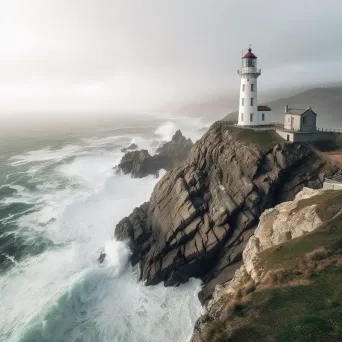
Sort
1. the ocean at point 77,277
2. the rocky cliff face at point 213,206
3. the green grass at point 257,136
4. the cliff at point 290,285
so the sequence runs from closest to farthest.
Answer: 1. the cliff at point 290,285
2. the ocean at point 77,277
3. the rocky cliff face at point 213,206
4. the green grass at point 257,136

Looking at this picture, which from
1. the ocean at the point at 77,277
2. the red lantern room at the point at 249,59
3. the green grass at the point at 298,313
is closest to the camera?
the green grass at the point at 298,313

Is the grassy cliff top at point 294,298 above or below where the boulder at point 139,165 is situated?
above

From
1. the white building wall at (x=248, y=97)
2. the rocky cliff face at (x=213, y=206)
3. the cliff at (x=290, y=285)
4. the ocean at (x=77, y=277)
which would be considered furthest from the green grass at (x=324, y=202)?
the white building wall at (x=248, y=97)

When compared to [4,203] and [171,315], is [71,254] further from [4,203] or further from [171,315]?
[4,203]

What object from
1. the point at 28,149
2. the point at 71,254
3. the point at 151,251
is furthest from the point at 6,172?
the point at 151,251

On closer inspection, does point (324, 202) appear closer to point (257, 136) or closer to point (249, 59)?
point (257, 136)

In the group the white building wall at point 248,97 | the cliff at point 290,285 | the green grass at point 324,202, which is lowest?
the cliff at point 290,285

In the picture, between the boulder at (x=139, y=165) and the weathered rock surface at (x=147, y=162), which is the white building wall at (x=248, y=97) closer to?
the weathered rock surface at (x=147, y=162)

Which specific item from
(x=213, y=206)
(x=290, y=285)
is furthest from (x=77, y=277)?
(x=290, y=285)

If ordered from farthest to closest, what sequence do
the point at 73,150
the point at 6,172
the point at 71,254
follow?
the point at 73,150 < the point at 6,172 < the point at 71,254
